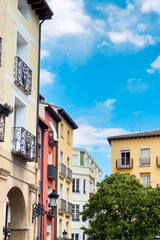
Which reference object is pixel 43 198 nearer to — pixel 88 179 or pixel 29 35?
pixel 29 35

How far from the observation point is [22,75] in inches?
686

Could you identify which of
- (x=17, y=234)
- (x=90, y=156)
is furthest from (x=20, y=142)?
(x=90, y=156)

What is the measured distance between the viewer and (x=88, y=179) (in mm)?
62812

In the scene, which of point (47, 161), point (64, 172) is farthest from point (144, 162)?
point (47, 161)

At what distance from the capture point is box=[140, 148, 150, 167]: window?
5419 cm

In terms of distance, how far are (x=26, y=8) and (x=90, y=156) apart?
194 ft

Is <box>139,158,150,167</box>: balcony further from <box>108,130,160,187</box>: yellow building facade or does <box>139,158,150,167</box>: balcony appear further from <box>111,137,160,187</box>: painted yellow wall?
<box>111,137,160,187</box>: painted yellow wall

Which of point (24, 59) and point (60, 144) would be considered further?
point (60, 144)

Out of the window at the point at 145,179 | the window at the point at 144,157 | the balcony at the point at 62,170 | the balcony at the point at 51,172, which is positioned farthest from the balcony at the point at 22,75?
the window at the point at 144,157

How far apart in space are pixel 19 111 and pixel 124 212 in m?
19.2

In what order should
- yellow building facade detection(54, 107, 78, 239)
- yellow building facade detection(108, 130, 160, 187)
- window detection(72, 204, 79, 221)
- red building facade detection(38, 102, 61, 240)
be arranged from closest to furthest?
1. red building facade detection(38, 102, 61, 240)
2. yellow building facade detection(54, 107, 78, 239)
3. yellow building facade detection(108, 130, 160, 187)
4. window detection(72, 204, 79, 221)

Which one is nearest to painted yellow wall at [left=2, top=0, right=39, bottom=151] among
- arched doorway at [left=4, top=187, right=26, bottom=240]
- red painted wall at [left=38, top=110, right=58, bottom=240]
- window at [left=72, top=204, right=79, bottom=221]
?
arched doorway at [left=4, top=187, right=26, bottom=240]

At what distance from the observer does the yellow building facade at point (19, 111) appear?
614 inches

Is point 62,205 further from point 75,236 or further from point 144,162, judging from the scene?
point 75,236
